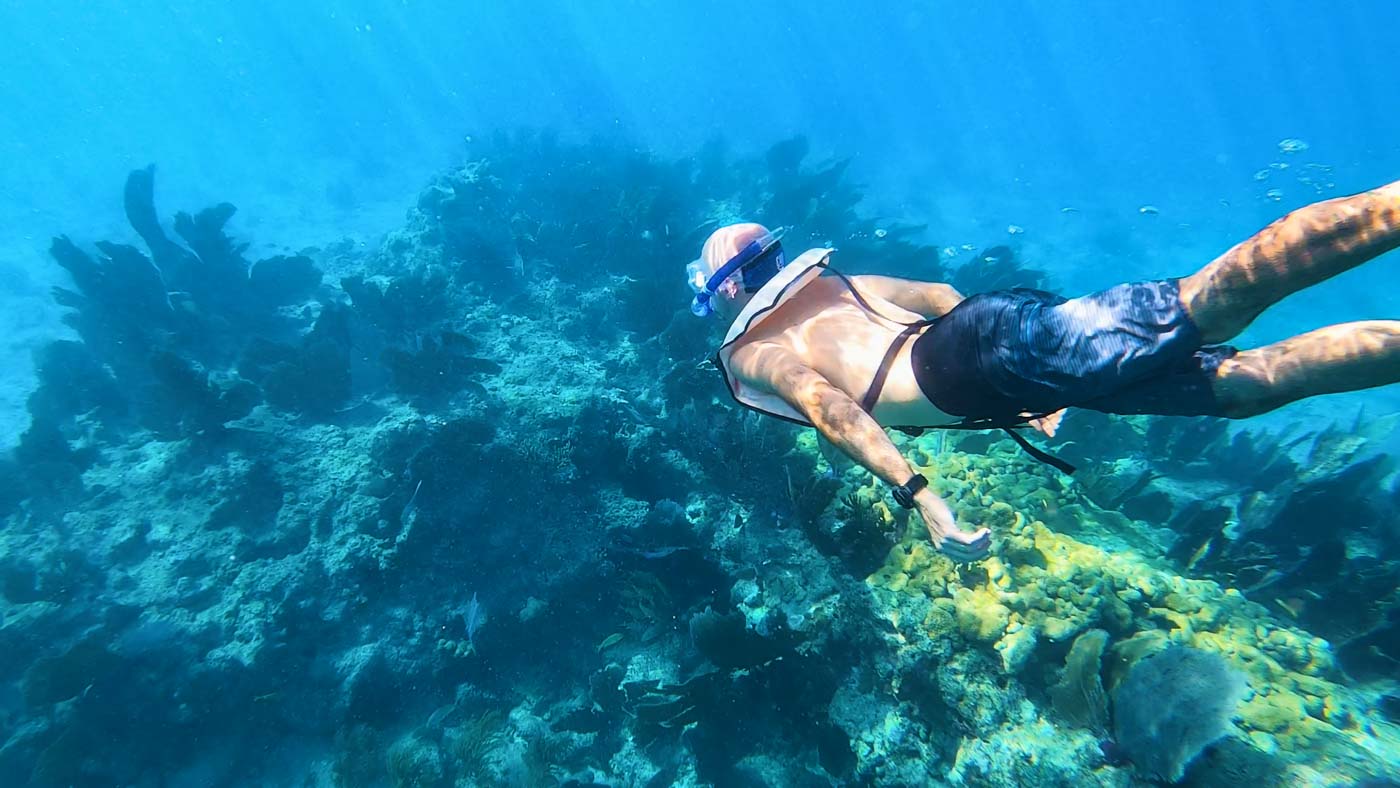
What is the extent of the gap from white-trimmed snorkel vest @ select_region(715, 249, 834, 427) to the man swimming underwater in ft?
0.04

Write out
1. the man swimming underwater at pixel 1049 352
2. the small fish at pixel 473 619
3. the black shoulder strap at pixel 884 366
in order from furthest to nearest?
1. the small fish at pixel 473 619
2. the black shoulder strap at pixel 884 366
3. the man swimming underwater at pixel 1049 352

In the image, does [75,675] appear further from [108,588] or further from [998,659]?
[998,659]

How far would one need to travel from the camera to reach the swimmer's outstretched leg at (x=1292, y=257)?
6.30 ft

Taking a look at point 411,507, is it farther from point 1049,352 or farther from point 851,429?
point 1049,352

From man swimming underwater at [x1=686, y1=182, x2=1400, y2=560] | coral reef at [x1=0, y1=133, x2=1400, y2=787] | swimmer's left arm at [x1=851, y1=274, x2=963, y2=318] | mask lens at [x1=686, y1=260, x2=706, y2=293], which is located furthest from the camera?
coral reef at [x1=0, y1=133, x2=1400, y2=787]

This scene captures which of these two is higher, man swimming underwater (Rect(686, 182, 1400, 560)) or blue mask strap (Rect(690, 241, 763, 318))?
blue mask strap (Rect(690, 241, 763, 318))

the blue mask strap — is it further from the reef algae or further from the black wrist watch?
the reef algae

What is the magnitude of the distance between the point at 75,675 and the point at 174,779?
5.63 feet

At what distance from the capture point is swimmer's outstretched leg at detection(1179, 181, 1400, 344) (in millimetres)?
1921

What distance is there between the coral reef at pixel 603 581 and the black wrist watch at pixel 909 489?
8.13ft

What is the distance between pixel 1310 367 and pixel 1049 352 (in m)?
1.01

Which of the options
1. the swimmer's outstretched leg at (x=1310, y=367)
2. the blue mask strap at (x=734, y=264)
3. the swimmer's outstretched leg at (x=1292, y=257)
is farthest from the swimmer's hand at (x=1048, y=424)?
the blue mask strap at (x=734, y=264)

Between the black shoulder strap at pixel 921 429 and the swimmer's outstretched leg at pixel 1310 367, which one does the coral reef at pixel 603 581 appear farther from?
the swimmer's outstretched leg at pixel 1310 367

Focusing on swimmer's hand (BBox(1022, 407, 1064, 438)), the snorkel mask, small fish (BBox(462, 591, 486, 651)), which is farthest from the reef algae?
small fish (BBox(462, 591, 486, 651))
